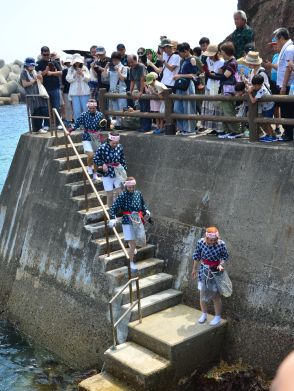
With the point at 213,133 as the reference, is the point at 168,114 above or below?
above

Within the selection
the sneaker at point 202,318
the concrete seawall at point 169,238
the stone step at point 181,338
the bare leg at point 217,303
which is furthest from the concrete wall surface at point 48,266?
the bare leg at point 217,303

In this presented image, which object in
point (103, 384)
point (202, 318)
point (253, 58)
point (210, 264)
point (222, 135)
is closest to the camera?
point (103, 384)

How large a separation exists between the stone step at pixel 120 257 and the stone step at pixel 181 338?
1.30 m

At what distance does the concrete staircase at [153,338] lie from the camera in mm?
8430

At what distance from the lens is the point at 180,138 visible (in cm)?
1125

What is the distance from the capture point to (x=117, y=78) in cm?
1367

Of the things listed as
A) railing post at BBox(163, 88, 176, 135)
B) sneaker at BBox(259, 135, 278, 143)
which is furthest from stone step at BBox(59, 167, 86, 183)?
sneaker at BBox(259, 135, 278, 143)

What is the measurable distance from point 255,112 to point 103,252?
3.76 m

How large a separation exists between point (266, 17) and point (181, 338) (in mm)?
14824

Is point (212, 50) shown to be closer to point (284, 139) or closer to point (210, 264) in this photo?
point (284, 139)

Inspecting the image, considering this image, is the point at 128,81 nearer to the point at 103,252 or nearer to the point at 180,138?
the point at 180,138

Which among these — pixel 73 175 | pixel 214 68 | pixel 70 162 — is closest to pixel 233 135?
pixel 214 68

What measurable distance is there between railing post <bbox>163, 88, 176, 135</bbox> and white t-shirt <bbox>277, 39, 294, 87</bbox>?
2211 millimetres

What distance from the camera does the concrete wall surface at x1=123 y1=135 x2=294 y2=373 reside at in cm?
883
